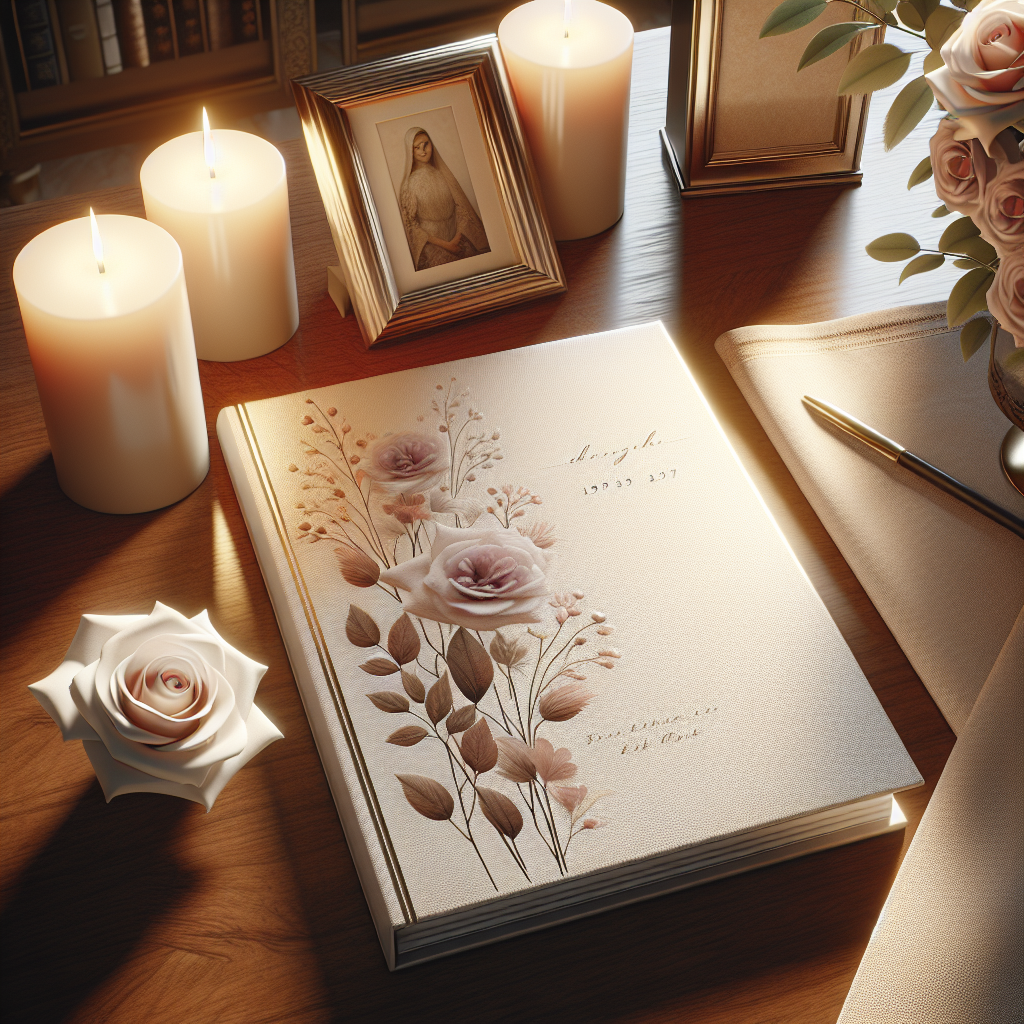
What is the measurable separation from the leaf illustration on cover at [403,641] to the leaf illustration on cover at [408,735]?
0.12ft

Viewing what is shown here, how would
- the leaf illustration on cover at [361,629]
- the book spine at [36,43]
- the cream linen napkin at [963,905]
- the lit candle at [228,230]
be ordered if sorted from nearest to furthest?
the cream linen napkin at [963,905] → the leaf illustration on cover at [361,629] → the lit candle at [228,230] → the book spine at [36,43]

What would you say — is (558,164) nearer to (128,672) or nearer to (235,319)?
(235,319)

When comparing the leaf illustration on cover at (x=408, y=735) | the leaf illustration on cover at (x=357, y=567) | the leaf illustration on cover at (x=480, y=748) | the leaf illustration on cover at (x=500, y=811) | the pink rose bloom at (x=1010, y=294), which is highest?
the pink rose bloom at (x=1010, y=294)

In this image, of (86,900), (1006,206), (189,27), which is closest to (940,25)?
(1006,206)

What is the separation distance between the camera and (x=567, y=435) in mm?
654

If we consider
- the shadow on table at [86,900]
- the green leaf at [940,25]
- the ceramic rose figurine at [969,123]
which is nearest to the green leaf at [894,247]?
the ceramic rose figurine at [969,123]

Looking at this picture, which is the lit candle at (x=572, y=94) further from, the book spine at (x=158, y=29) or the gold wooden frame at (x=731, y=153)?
the book spine at (x=158, y=29)

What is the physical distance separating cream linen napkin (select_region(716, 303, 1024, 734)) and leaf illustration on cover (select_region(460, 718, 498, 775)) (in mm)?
230

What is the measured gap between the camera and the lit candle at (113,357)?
562 mm

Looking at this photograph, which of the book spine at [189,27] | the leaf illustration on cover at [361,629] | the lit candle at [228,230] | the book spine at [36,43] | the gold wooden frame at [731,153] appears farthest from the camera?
the book spine at [189,27]

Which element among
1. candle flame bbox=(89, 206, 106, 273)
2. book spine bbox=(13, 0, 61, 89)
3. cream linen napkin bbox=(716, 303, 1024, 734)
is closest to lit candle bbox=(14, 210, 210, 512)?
candle flame bbox=(89, 206, 106, 273)

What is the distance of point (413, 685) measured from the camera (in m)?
0.54

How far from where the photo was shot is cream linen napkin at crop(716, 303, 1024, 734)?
59cm

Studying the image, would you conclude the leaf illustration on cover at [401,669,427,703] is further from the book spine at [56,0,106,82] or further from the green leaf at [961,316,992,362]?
the book spine at [56,0,106,82]
